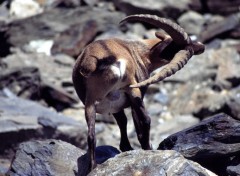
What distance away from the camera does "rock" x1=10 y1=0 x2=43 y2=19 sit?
28000 millimetres

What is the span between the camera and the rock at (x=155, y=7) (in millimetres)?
26219

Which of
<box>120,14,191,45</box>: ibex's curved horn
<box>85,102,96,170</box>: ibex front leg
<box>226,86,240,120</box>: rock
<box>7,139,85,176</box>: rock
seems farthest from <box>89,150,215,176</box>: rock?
<box>226,86,240,120</box>: rock

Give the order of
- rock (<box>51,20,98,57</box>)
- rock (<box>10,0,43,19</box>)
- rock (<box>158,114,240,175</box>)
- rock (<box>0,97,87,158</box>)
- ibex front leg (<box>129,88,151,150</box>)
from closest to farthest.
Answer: ibex front leg (<box>129,88,151,150</box>), rock (<box>158,114,240,175</box>), rock (<box>0,97,87,158</box>), rock (<box>51,20,98,57</box>), rock (<box>10,0,43,19</box>)

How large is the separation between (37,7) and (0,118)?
1344 centimetres

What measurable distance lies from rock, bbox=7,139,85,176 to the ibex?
2.98 feet

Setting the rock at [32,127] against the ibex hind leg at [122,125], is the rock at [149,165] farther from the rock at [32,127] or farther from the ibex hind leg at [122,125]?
the rock at [32,127]

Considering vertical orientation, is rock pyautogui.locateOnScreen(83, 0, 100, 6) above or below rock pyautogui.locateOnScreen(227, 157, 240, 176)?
below

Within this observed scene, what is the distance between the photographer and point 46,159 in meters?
10.1

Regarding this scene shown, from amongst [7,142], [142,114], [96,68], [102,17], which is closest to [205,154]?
[142,114]

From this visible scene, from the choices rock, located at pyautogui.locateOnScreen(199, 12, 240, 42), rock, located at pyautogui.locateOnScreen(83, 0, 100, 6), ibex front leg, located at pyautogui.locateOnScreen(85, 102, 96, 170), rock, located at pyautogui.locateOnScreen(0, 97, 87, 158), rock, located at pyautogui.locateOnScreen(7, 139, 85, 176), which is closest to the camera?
ibex front leg, located at pyautogui.locateOnScreen(85, 102, 96, 170)

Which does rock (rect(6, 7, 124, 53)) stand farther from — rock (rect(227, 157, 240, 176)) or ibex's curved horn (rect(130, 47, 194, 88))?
rock (rect(227, 157, 240, 176))

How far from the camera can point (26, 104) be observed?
18.0 m

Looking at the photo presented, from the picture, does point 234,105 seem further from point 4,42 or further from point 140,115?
point 4,42

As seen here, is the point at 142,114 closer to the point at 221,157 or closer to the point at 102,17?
the point at 221,157
